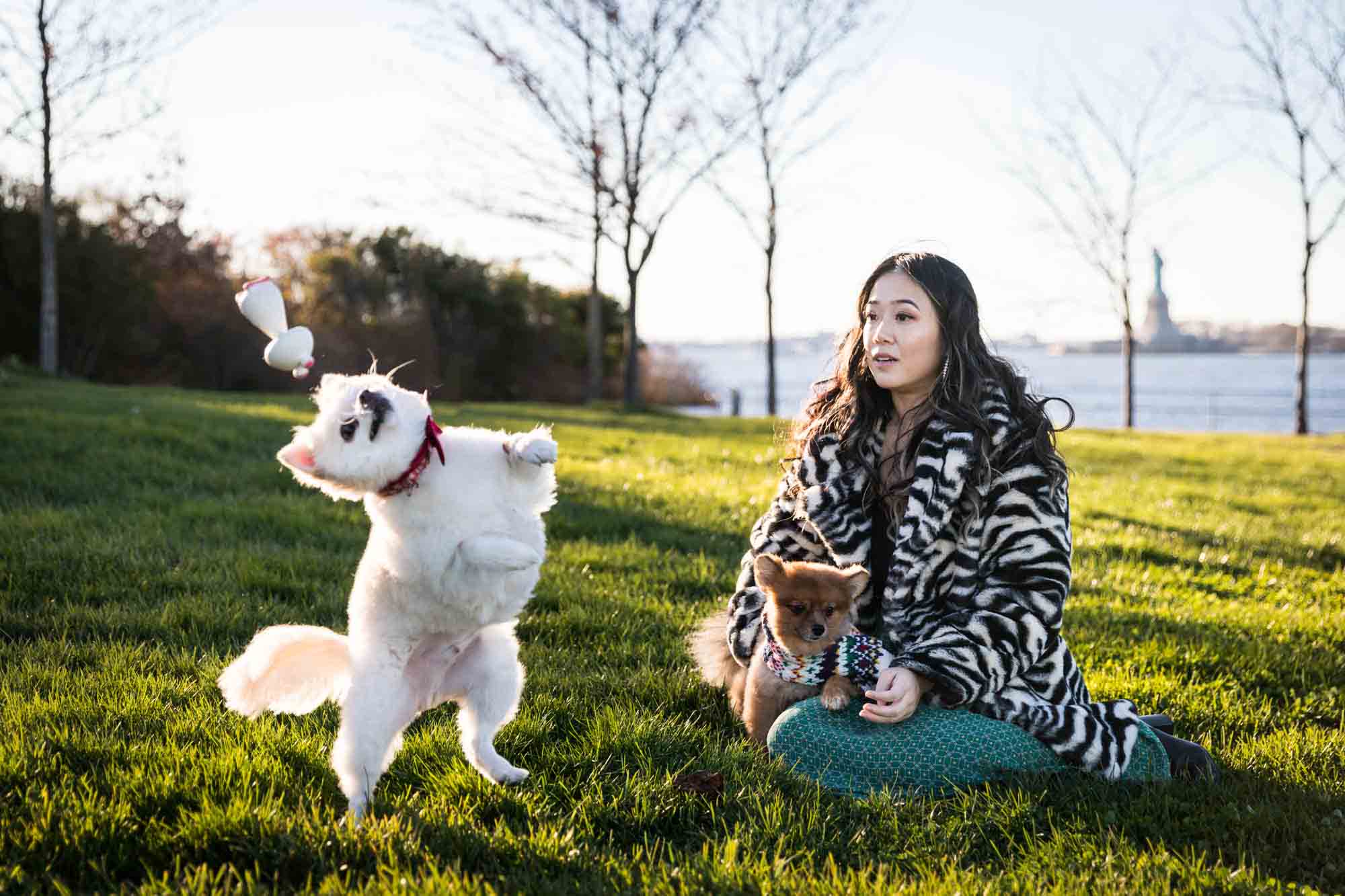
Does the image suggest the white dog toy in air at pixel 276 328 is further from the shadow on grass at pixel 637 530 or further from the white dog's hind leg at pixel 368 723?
the shadow on grass at pixel 637 530

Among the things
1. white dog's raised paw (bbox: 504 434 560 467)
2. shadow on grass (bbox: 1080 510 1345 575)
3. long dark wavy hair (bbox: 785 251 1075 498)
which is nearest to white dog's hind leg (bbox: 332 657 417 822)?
white dog's raised paw (bbox: 504 434 560 467)

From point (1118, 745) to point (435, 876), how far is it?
2.20 metres

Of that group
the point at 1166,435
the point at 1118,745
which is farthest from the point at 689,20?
the point at 1118,745

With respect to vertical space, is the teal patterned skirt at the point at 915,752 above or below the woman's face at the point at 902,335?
below

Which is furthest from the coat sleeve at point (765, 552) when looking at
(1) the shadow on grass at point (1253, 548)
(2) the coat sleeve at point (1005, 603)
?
(1) the shadow on grass at point (1253, 548)

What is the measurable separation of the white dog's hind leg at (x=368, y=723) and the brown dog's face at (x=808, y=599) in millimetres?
1286

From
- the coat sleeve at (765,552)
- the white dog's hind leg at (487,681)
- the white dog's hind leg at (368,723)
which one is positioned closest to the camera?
the white dog's hind leg at (368,723)

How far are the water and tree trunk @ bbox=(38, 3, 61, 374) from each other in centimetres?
1296

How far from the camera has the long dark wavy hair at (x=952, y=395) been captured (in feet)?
11.0

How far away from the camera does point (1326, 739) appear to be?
363 centimetres

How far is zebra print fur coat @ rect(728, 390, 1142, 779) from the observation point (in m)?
3.19

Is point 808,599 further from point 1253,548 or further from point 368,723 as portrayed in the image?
point 1253,548

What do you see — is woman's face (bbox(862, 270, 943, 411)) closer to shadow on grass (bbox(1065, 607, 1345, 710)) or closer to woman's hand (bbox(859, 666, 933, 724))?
woman's hand (bbox(859, 666, 933, 724))

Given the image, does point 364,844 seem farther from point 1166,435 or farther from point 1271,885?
point 1166,435
